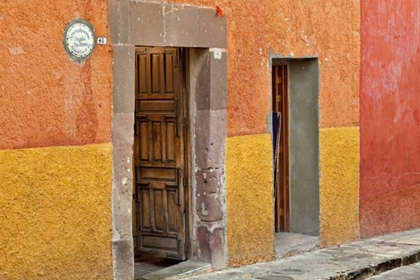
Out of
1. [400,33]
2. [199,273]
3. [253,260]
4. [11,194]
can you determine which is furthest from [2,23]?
[400,33]

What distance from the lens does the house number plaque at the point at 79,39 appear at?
7414mm

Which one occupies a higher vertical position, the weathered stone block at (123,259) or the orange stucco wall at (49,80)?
the orange stucco wall at (49,80)

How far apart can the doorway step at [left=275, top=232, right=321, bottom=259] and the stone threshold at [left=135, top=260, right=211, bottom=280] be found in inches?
52.3

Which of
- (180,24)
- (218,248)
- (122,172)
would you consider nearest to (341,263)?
(218,248)

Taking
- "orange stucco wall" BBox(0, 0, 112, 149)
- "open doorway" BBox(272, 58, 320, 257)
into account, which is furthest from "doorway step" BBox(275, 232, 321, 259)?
"orange stucco wall" BBox(0, 0, 112, 149)

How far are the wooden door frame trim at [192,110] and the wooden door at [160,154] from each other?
138 mm

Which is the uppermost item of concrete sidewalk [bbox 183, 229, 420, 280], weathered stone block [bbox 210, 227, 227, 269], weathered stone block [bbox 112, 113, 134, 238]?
weathered stone block [bbox 112, 113, 134, 238]

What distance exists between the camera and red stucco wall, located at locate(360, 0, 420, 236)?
11.7 metres

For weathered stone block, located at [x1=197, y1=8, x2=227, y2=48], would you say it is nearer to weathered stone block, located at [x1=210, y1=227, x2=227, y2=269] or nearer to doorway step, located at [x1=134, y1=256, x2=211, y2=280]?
weathered stone block, located at [x1=210, y1=227, x2=227, y2=269]

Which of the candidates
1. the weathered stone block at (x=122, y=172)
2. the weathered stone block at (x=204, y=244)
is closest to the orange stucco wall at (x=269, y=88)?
the weathered stone block at (x=204, y=244)

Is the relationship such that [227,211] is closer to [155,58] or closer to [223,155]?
[223,155]

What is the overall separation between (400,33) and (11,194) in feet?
23.2

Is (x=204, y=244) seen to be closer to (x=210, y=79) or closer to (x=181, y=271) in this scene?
(x=181, y=271)

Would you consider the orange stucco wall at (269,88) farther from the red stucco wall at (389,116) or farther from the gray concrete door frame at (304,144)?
the red stucco wall at (389,116)
